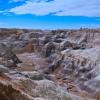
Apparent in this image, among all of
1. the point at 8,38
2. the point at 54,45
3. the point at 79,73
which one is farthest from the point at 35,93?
the point at 8,38

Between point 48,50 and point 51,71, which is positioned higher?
point 48,50

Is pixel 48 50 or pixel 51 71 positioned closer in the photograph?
pixel 51 71

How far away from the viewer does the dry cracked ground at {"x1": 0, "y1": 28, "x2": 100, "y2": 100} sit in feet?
48.6

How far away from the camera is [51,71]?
48375 millimetres

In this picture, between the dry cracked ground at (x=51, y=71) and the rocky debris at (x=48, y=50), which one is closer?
the dry cracked ground at (x=51, y=71)

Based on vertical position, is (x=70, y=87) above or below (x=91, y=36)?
below

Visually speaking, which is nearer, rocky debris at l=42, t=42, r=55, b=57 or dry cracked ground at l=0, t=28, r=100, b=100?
dry cracked ground at l=0, t=28, r=100, b=100

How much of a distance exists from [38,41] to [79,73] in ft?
110

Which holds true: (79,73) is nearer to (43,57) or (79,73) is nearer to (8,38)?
(43,57)

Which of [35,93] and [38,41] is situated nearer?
[35,93]

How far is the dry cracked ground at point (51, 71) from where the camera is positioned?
14.8m

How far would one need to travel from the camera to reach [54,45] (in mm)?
61719

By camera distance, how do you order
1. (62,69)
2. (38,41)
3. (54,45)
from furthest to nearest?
(38,41)
(54,45)
(62,69)

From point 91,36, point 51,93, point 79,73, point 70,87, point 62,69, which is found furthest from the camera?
point 91,36
